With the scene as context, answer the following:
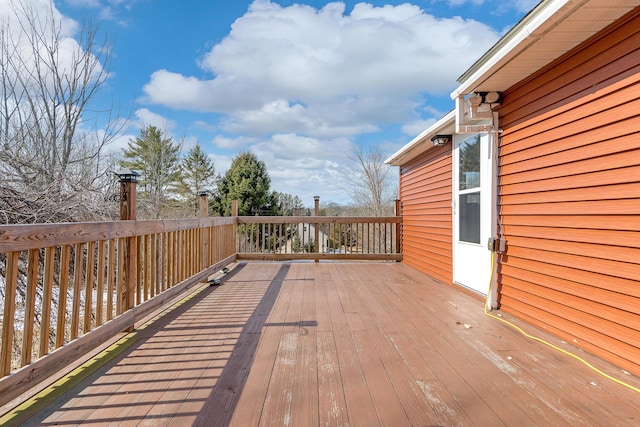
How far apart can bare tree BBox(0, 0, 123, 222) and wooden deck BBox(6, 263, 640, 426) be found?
136 inches

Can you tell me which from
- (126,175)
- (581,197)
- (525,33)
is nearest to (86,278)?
(126,175)

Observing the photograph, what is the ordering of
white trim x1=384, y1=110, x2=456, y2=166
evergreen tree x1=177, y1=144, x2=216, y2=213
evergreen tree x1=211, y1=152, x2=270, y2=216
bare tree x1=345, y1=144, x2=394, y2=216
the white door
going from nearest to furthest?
the white door, white trim x1=384, y1=110, x2=456, y2=166, bare tree x1=345, y1=144, x2=394, y2=216, evergreen tree x1=211, y1=152, x2=270, y2=216, evergreen tree x1=177, y1=144, x2=216, y2=213

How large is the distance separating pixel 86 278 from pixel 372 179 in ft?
48.5

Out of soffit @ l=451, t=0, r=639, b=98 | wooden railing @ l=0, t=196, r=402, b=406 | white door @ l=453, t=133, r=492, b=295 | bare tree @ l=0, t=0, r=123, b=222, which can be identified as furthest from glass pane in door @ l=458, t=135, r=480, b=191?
bare tree @ l=0, t=0, r=123, b=222

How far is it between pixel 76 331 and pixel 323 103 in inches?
597

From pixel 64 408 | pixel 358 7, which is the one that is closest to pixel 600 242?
pixel 64 408

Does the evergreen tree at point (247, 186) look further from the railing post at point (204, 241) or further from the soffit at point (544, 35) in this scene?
the soffit at point (544, 35)

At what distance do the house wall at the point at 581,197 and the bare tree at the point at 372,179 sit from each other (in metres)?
12.7

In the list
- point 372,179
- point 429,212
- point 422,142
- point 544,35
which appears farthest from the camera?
point 372,179

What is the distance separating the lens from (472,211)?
3.64 meters

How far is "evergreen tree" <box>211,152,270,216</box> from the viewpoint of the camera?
55.1 ft

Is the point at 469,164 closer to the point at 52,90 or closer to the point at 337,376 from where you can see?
the point at 337,376

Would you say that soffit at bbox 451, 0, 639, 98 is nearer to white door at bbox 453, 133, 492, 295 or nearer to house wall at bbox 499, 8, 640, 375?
house wall at bbox 499, 8, 640, 375

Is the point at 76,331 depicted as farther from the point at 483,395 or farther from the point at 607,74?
the point at 607,74
